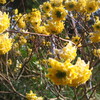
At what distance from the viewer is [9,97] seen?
14.6ft

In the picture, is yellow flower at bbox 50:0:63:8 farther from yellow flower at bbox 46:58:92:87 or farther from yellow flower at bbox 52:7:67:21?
yellow flower at bbox 46:58:92:87

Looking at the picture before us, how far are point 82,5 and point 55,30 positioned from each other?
91cm

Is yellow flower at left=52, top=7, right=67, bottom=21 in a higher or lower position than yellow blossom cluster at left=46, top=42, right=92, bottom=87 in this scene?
higher

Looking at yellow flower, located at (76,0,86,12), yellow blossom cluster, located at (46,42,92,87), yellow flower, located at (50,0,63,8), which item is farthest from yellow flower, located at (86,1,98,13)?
yellow blossom cluster, located at (46,42,92,87)

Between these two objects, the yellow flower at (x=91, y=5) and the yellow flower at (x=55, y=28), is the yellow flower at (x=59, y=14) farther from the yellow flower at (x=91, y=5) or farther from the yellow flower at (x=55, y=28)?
the yellow flower at (x=91, y=5)

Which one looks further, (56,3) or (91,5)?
(56,3)

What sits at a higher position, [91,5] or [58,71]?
[91,5]

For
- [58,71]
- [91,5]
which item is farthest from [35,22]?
[58,71]

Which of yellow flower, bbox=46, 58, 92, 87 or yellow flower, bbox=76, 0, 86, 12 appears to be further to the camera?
yellow flower, bbox=76, 0, 86, 12

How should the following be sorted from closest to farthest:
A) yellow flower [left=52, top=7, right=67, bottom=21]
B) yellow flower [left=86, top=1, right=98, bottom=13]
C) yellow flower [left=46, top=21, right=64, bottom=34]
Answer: yellow flower [left=46, top=21, right=64, bottom=34] → yellow flower [left=52, top=7, right=67, bottom=21] → yellow flower [left=86, top=1, right=98, bottom=13]

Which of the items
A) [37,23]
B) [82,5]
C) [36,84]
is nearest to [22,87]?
[36,84]

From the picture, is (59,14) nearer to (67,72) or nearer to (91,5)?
(91,5)

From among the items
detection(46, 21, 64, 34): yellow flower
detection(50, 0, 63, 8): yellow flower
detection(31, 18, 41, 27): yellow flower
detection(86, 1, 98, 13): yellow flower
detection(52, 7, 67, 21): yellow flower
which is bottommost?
detection(46, 21, 64, 34): yellow flower

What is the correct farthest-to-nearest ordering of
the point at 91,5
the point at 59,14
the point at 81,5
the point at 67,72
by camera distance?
the point at 81,5
the point at 91,5
the point at 59,14
the point at 67,72
